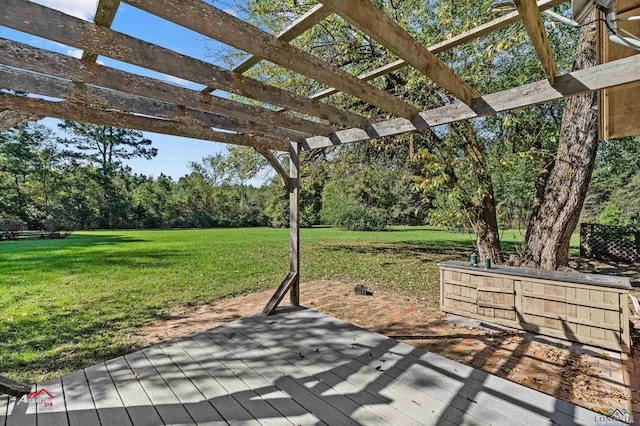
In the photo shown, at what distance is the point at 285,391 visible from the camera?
2.24 meters

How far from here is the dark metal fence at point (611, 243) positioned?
8.74m

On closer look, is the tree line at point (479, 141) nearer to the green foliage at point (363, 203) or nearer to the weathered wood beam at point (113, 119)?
the weathered wood beam at point (113, 119)

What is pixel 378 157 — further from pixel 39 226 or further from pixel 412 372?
pixel 39 226

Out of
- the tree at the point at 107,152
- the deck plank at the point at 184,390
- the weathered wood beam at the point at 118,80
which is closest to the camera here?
the weathered wood beam at the point at 118,80

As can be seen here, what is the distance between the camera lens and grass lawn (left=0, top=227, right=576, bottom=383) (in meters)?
3.43

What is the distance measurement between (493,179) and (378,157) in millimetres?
3022

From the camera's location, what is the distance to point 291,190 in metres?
4.20

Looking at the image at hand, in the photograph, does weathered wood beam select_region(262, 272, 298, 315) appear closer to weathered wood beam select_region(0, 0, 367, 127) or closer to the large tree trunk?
weathered wood beam select_region(0, 0, 367, 127)

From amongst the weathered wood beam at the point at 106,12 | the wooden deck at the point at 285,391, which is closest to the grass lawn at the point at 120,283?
the wooden deck at the point at 285,391

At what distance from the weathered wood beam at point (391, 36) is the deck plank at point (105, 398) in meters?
2.61

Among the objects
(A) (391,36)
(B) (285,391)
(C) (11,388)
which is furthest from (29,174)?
(A) (391,36)

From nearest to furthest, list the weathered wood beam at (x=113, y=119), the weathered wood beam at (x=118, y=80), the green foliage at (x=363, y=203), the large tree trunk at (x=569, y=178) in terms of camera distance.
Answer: the weathered wood beam at (x=118, y=80)
the weathered wood beam at (x=113, y=119)
the large tree trunk at (x=569, y=178)
the green foliage at (x=363, y=203)

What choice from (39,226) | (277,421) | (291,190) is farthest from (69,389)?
(39,226)

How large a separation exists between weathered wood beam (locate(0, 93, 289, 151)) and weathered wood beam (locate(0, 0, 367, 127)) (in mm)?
1273
